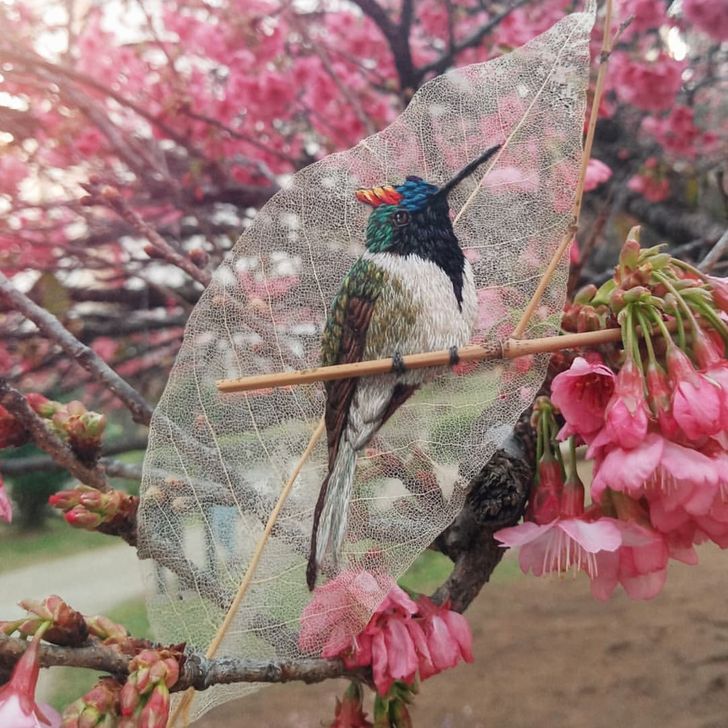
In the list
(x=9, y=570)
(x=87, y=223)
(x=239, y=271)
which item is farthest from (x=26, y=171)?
(x=239, y=271)

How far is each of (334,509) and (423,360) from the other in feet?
0.30

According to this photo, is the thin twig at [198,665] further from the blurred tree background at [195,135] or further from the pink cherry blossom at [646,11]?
the pink cherry blossom at [646,11]

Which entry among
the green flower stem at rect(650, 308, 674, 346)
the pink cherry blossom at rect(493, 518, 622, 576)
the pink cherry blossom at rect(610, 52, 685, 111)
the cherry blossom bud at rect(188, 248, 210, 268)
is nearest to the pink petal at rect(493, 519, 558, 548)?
→ the pink cherry blossom at rect(493, 518, 622, 576)

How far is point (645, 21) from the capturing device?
1091 mm

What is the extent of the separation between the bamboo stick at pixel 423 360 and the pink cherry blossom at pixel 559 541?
9 cm

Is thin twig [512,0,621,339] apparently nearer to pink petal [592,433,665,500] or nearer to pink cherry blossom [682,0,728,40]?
pink petal [592,433,665,500]

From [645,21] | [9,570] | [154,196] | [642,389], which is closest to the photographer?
[642,389]

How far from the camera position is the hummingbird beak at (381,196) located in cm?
32

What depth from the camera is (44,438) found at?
1.19 ft

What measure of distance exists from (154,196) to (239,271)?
0.70m

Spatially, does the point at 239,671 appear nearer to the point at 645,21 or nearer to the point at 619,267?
the point at 619,267

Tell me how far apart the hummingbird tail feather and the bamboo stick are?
0.13 feet

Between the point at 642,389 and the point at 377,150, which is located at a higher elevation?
the point at 377,150

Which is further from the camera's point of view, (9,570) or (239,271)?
(9,570)
